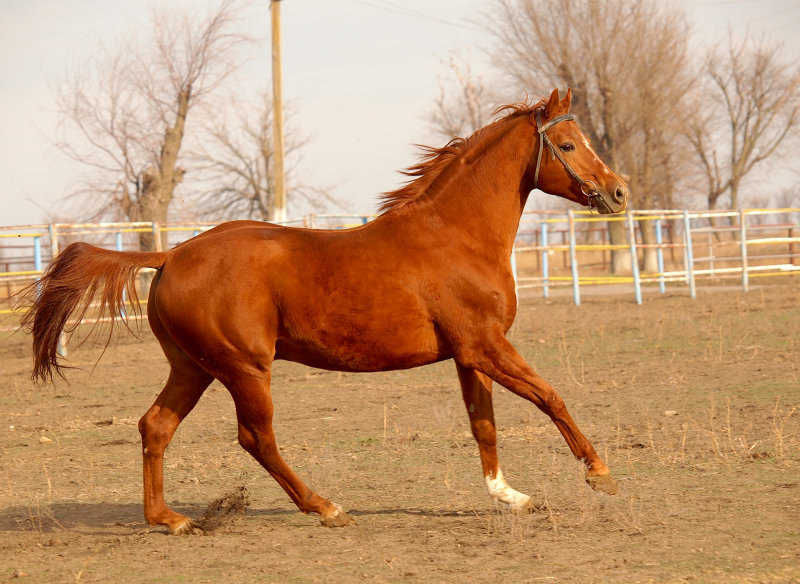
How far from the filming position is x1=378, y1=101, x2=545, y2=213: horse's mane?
5184mm

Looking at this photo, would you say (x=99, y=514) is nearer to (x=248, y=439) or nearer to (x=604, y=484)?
(x=248, y=439)

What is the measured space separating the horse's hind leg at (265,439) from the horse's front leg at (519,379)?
1009 mm

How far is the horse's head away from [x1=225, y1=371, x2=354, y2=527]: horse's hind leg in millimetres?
1889

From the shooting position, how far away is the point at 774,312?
1512 centimetres

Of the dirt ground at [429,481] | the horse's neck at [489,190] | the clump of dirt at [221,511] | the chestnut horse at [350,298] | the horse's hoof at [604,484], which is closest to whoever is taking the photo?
the dirt ground at [429,481]

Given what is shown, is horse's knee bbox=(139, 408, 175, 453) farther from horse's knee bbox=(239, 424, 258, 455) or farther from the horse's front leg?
the horse's front leg

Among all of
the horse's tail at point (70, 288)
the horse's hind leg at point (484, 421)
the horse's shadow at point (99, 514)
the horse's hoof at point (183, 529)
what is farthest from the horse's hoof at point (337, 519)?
the horse's tail at point (70, 288)

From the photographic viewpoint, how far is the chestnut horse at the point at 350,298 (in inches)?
187

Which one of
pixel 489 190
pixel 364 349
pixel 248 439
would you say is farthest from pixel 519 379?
pixel 248 439

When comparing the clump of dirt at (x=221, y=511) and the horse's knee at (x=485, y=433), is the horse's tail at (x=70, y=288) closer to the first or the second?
the clump of dirt at (x=221, y=511)

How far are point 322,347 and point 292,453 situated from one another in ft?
6.72

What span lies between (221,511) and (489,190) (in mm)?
2269

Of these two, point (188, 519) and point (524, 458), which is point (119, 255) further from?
point (524, 458)

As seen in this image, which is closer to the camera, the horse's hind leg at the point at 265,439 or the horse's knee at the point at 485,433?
the horse's hind leg at the point at 265,439
